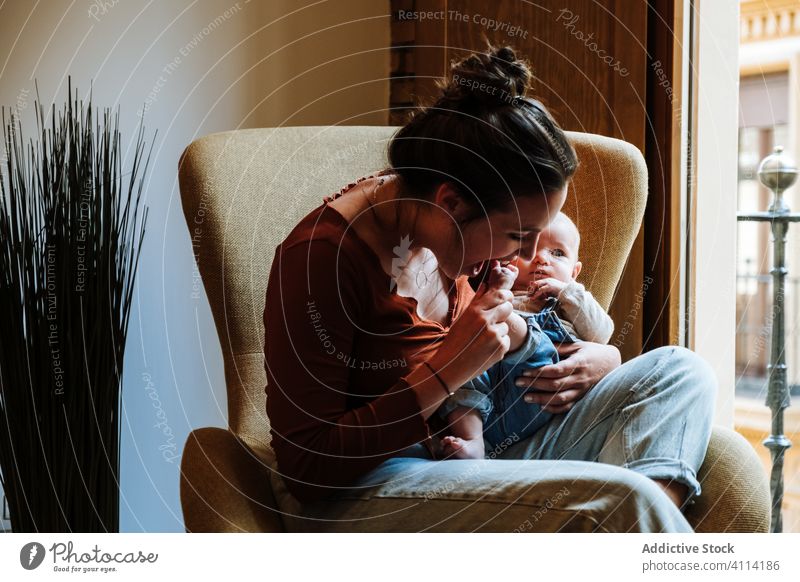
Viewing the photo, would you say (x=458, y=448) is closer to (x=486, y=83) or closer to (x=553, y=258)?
(x=553, y=258)

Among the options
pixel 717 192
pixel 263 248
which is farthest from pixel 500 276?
pixel 717 192

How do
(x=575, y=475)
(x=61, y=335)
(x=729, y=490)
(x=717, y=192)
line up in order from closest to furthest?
(x=575, y=475) → (x=729, y=490) → (x=61, y=335) → (x=717, y=192)

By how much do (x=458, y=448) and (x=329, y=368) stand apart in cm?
17

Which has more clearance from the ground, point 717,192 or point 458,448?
point 717,192

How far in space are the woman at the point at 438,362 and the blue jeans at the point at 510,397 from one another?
0.01 m

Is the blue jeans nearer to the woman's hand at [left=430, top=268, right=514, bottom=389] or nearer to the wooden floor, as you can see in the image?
the woman's hand at [left=430, top=268, right=514, bottom=389]

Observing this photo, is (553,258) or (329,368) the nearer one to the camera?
(329,368)

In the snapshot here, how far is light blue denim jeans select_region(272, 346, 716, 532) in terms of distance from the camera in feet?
2.38

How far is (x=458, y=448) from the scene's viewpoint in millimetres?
879

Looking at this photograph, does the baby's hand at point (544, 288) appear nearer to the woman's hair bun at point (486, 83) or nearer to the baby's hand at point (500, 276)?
the baby's hand at point (500, 276)

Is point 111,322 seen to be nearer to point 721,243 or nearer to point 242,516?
point 242,516

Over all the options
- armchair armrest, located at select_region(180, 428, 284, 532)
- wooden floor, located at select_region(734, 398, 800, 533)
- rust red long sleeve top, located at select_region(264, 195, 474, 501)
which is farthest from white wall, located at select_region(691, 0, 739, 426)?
armchair armrest, located at select_region(180, 428, 284, 532)

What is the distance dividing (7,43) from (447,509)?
73 cm

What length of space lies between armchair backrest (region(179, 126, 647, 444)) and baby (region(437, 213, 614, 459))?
95 millimetres
